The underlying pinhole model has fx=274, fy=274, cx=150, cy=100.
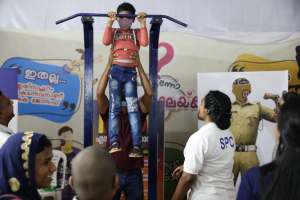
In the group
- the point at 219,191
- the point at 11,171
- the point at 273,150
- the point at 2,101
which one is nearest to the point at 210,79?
the point at 273,150

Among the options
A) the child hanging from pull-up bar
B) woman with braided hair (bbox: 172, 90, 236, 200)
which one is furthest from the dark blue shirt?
the child hanging from pull-up bar

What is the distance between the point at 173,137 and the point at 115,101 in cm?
216

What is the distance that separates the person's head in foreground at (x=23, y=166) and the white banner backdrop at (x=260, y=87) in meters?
2.84

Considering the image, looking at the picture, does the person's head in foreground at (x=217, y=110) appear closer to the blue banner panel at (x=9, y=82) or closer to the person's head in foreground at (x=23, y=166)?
the person's head in foreground at (x=23, y=166)

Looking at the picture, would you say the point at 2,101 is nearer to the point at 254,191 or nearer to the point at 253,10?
the point at 254,191

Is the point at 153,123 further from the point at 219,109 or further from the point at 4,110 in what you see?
the point at 4,110

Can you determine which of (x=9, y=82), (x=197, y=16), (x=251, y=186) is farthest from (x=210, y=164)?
(x=197, y=16)

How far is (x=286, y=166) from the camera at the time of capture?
1020 millimetres

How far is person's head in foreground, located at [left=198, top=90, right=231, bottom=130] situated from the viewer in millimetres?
2005

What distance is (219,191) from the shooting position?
6.20ft

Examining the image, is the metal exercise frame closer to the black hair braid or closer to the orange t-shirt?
the orange t-shirt

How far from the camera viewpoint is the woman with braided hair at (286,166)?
1.01 m

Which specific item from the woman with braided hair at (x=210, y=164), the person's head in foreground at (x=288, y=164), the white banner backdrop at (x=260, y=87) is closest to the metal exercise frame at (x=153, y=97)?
the woman with braided hair at (x=210, y=164)

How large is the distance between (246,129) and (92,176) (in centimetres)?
312
